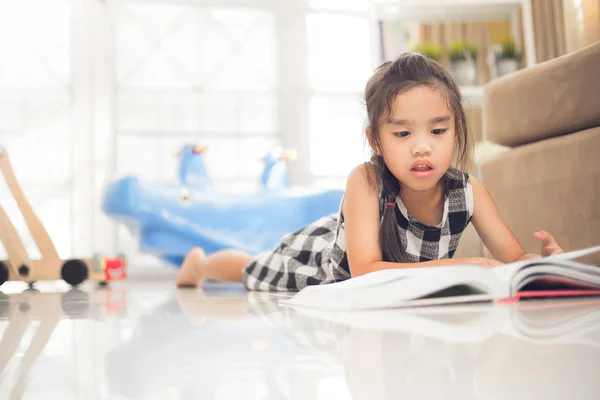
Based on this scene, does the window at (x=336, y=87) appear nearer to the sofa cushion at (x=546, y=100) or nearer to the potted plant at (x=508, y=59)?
the potted plant at (x=508, y=59)

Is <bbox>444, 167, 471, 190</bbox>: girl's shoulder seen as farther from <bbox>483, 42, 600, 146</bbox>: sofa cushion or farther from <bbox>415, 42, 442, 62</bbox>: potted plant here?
<bbox>415, 42, 442, 62</bbox>: potted plant

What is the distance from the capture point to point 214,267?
5.85ft

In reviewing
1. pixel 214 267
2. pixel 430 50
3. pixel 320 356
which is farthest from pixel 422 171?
pixel 430 50

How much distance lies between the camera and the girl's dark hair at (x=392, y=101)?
1069mm

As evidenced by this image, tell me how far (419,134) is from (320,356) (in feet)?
2.20

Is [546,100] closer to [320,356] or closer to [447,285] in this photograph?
[447,285]

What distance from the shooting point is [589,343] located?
1.56 feet

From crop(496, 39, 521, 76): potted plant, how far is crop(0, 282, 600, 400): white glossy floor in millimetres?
2657

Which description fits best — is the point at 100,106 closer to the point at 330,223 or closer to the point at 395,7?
the point at 395,7

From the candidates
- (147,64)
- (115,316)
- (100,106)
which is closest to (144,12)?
(147,64)

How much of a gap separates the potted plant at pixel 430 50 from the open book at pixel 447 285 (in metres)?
2.45

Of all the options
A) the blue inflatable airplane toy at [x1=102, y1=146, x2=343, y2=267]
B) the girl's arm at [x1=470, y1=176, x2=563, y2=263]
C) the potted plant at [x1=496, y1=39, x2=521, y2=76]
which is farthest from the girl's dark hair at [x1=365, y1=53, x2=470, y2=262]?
the potted plant at [x1=496, y1=39, x2=521, y2=76]

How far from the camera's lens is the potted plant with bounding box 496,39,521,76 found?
323 centimetres

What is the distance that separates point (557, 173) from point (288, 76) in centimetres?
220
